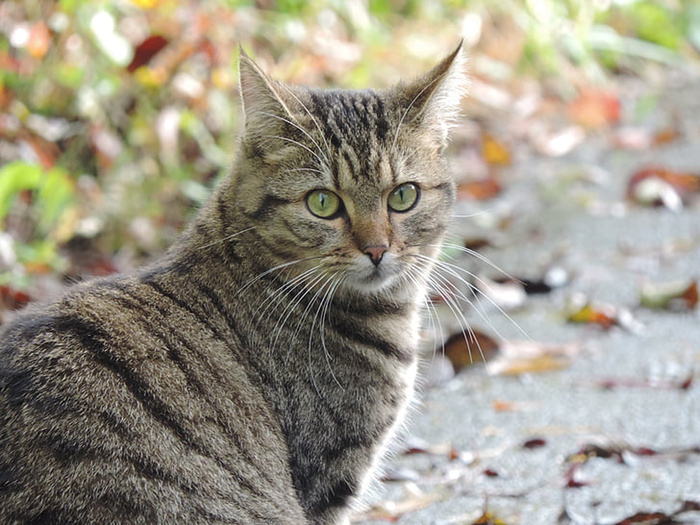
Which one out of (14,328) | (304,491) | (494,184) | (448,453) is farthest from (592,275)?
(14,328)

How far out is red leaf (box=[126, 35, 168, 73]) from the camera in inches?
167

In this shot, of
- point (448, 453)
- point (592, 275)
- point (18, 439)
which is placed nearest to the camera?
point (18, 439)

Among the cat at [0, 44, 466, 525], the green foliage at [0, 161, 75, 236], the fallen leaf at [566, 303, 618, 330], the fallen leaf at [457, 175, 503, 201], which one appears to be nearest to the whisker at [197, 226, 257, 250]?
the cat at [0, 44, 466, 525]

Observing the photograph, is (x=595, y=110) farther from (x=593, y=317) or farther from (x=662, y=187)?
(x=593, y=317)

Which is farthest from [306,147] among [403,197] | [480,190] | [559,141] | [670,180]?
[559,141]

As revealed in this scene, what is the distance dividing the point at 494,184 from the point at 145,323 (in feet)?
11.7

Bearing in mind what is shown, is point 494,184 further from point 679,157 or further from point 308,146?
point 308,146

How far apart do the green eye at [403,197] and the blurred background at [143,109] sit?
96 centimetres

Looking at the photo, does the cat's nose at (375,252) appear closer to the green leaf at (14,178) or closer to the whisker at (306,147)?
the whisker at (306,147)

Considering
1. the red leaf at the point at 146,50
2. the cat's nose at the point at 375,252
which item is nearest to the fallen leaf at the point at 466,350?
the cat's nose at the point at 375,252

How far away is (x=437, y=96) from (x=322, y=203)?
0.50 metres

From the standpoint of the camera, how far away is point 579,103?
6641 millimetres

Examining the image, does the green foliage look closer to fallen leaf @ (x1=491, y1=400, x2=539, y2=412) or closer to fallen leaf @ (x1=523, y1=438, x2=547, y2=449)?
fallen leaf @ (x1=491, y1=400, x2=539, y2=412)

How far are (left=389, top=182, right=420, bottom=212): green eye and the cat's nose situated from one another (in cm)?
16
